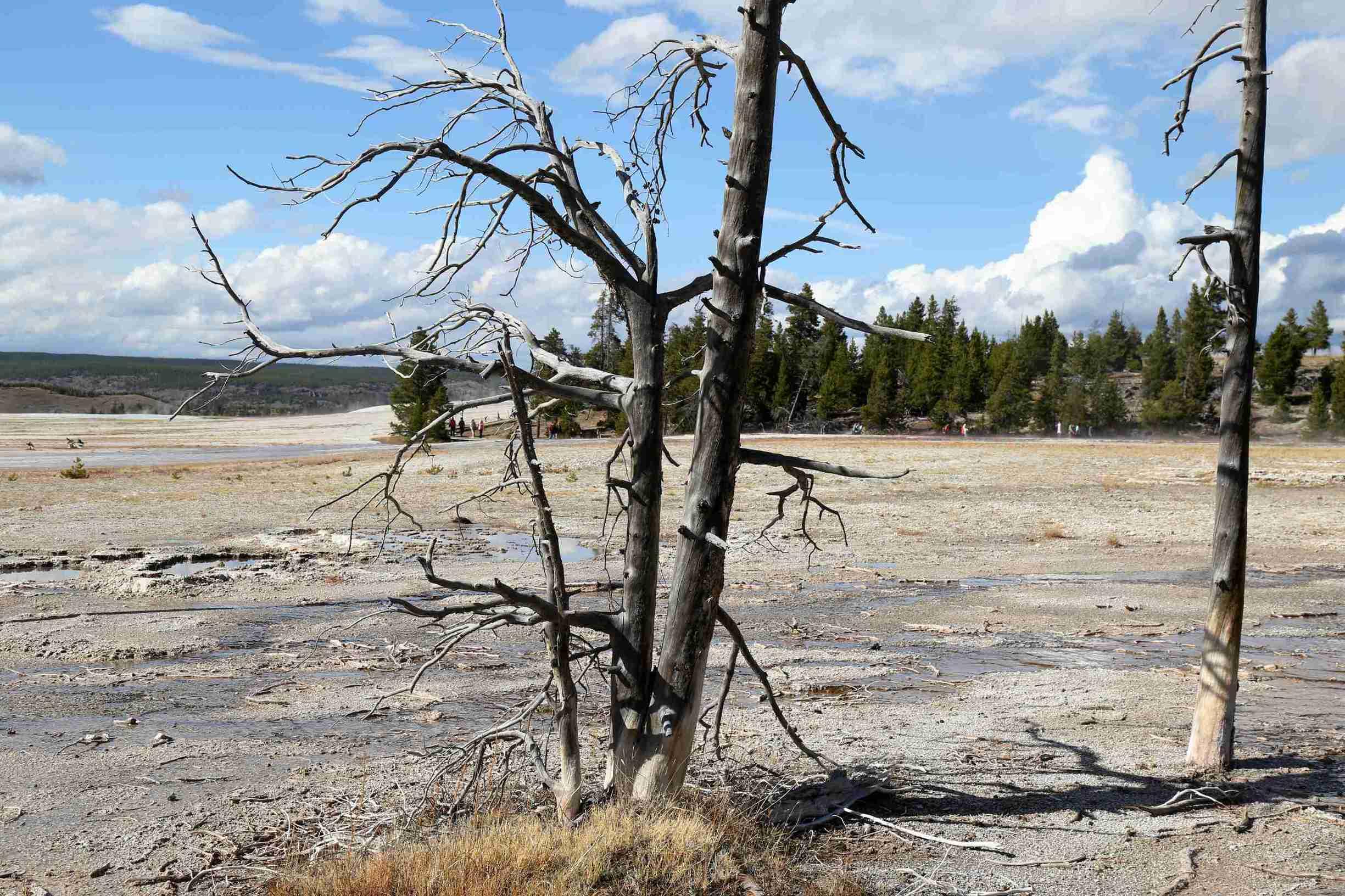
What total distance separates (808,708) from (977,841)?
3.64 meters

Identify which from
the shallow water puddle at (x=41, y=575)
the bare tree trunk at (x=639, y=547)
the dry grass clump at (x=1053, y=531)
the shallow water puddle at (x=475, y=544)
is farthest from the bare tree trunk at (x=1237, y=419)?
the dry grass clump at (x=1053, y=531)

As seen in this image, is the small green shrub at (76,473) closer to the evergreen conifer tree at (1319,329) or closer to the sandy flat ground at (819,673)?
the sandy flat ground at (819,673)

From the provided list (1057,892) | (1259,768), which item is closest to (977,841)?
(1057,892)

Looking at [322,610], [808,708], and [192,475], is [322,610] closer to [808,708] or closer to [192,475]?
[808,708]

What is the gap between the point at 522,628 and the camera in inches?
593

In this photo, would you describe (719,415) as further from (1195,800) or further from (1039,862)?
(1195,800)

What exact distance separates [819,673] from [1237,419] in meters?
5.46

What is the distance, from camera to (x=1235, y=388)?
8273 millimetres

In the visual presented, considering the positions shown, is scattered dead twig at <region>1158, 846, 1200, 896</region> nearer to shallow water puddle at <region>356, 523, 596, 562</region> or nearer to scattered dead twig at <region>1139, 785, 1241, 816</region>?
scattered dead twig at <region>1139, 785, 1241, 816</region>

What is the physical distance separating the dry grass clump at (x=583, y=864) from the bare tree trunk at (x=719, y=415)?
531 millimetres

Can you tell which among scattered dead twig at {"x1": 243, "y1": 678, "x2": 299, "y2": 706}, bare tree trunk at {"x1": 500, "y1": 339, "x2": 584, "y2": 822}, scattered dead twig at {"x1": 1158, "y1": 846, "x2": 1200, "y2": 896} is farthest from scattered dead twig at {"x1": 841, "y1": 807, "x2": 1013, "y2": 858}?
scattered dead twig at {"x1": 243, "y1": 678, "x2": 299, "y2": 706}

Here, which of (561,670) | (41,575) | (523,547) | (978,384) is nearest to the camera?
(561,670)

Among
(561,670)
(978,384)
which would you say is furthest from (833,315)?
(978,384)

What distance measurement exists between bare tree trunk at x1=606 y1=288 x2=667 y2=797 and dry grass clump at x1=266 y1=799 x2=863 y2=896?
1.64 ft
